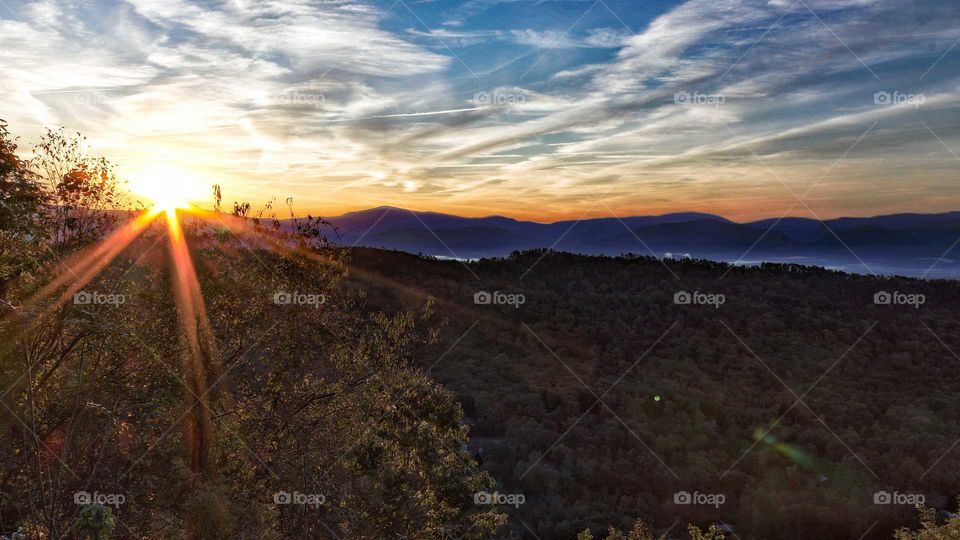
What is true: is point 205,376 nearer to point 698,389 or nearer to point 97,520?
point 97,520

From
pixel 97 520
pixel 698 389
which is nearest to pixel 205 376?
pixel 97 520

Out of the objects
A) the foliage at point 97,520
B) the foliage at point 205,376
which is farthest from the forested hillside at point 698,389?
the foliage at point 97,520

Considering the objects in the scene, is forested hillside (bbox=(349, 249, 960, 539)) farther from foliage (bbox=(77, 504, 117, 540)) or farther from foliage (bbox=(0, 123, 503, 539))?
foliage (bbox=(77, 504, 117, 540))

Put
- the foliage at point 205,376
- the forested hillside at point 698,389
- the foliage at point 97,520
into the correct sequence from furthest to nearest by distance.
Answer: the forested hillside at point 698,389
the foliage at point 205,376
the foliage at point 97,520

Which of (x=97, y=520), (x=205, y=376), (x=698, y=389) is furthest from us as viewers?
(x=698, y=389)

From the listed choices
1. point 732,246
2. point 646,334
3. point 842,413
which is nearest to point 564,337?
point 646,334

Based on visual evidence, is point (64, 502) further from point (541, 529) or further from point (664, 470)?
point (664, 470)

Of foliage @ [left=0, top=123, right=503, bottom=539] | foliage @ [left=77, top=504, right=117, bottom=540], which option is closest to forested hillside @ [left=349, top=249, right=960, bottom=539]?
foliage @ [left=0, top=123, right=503, bottom=539]

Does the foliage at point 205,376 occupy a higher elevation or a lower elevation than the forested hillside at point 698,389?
higher

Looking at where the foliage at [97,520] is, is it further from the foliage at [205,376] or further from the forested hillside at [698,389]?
the forested hillside at [698,389]
